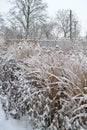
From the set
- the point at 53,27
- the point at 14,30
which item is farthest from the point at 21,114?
the point at 53,27

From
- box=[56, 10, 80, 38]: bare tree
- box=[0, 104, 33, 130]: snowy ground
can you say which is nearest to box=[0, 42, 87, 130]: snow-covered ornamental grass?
box=[0, 104, 33, 130]: snowy ground

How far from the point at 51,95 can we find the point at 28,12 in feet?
123

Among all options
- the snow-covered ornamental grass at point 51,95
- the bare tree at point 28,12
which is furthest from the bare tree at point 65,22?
the snow-covered ornamental grass at point 51,95

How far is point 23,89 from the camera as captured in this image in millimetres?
3557

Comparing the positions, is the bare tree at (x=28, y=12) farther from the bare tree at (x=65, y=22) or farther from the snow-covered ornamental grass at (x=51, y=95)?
the snow-covered ornamental grass at (x=51, y=95)

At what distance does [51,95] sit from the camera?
129 inches

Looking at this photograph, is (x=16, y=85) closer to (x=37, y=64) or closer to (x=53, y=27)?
(x=37, y=64)

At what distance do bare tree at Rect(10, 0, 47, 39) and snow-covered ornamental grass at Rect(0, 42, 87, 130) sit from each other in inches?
1408

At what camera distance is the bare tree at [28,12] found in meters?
39.3

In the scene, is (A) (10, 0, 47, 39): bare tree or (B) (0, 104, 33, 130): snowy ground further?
(A) (10, 0, 47, 39): bare tree

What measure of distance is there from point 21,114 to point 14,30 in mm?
39011

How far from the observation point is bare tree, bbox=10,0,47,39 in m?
39.3

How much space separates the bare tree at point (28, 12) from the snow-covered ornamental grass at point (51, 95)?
35.8 meters

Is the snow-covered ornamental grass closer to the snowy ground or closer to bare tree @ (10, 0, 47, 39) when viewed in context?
the snowy ground
